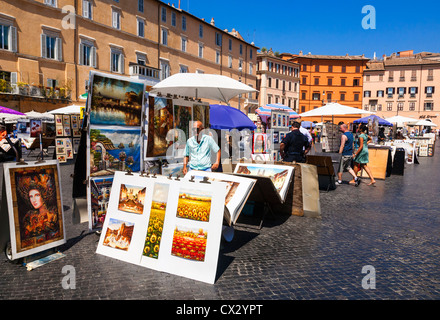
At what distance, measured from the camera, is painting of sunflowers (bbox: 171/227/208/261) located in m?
3.74

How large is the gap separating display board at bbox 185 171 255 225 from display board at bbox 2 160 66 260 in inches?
69.1

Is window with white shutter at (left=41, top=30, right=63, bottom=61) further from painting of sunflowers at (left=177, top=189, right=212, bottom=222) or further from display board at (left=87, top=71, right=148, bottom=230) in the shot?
painting of sunflowers at (left=177, top=189, right=212, bottom=222)

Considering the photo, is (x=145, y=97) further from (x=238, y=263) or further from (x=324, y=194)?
(x=324, y=194)

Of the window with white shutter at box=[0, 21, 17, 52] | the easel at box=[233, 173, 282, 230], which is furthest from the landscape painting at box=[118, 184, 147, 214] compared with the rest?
the window with white shutter at box=[0, 21, 17, 52]

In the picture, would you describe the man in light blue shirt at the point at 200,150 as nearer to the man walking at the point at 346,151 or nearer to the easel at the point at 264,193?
the easel at the point at 264,193

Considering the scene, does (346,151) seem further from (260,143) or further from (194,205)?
(194,205)

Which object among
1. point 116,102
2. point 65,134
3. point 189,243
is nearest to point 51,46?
point 65,134

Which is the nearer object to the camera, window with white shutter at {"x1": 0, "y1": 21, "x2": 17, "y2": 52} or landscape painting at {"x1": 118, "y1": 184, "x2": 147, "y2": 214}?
landscape painting at {"x1": 118, "y1": 184, "x2": 147, "y2": 214}

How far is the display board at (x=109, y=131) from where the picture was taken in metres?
4.77

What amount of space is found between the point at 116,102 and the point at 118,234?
6.38ft

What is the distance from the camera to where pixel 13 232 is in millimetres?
3934

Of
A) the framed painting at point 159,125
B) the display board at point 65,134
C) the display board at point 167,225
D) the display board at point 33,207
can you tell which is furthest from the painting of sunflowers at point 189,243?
the display board at point 65,134
